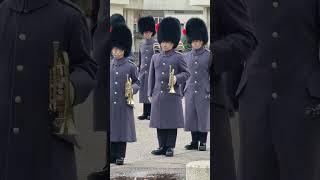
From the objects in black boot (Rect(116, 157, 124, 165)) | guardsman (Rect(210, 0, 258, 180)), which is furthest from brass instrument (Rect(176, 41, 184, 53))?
guardsman (Rect(210, 0, 258, 180))

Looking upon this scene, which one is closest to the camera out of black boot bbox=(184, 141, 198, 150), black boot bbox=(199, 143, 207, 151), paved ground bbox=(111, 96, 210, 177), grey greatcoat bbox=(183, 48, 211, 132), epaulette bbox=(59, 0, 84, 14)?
epaulette bbox=(59, 0, 84, 14)

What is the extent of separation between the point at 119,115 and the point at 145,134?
0.67 m

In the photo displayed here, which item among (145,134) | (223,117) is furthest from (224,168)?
(145,134)

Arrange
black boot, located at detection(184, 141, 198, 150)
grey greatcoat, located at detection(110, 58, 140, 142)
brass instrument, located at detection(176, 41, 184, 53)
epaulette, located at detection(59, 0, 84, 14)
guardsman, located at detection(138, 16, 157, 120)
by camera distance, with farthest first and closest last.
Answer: brass instrument, located at detection(176, 41, 184, 53) < black boot, located at detection(184, 141, 198, 150) < grey greatcoat, located at detection(110, 58, 140, 142) < guardsman, located at detection(138, 16, 157, 120) < epaulette, located at detection(59, 0, 84, 14)

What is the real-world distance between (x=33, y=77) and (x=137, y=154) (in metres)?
3.02

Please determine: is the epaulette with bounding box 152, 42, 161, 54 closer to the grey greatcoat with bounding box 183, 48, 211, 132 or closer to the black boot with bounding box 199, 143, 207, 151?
the grey greatcoat with bounding box 183, 48, 211, 132

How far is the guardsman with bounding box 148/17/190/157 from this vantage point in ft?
21.2

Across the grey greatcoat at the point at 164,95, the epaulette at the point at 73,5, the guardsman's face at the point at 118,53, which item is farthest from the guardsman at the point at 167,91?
the epaulette at the point at 73,5

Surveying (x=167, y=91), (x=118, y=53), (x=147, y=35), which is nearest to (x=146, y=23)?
(x=118, y=53)

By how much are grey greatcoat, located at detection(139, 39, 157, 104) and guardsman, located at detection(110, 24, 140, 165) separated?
0.25 m

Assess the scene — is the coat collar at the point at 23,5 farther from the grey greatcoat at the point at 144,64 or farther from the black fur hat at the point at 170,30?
the grey greatcoat at the point at 144,64

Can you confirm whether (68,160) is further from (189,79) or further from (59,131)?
(189,79)

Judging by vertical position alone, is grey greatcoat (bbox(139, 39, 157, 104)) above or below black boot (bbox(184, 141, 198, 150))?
above

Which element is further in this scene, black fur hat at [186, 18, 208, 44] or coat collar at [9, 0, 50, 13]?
black fur hat at [186, 18, 208, 44]
